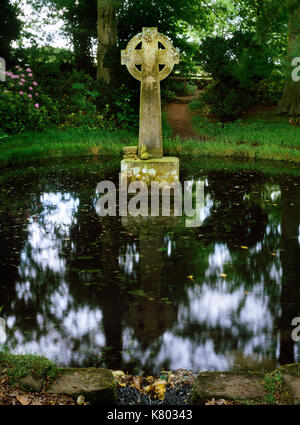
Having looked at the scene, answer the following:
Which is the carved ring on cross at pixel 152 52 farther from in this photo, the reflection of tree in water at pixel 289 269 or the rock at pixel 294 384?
the rock at pixel 294 384

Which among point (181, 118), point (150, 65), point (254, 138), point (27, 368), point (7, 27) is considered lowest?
point (27, 368)

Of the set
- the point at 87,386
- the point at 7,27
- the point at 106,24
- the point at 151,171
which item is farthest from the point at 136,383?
the point at 7,27

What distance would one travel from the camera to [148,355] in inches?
161

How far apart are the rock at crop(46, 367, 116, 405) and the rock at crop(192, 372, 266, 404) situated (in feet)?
1.76

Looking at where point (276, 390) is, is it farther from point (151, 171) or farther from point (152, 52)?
point (152, 52)

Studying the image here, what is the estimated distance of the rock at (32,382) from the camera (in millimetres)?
3189

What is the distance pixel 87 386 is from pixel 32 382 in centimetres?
35

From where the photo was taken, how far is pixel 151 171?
9.84 metres

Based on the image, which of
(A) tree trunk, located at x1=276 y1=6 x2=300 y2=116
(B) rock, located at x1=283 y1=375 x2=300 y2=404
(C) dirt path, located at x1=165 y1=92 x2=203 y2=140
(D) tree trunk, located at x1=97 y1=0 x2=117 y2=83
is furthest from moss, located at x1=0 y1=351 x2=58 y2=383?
(D) tree trunk, located at x1=97 y1=0 x2=117 y2=83

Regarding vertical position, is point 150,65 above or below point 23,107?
above

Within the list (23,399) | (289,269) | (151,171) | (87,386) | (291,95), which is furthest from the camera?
(291,95)

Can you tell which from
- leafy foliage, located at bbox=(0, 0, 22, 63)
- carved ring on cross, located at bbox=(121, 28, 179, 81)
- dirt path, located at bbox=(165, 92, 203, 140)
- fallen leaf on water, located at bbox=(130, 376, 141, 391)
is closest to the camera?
fallen leaf on water, located at bbox=(130, 376, 141, 391)

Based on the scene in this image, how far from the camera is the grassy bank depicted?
1378 cm

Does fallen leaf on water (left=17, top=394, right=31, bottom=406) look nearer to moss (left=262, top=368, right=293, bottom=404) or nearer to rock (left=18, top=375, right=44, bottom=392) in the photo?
rock (left=18, top=375, right=44, bottom=392)
